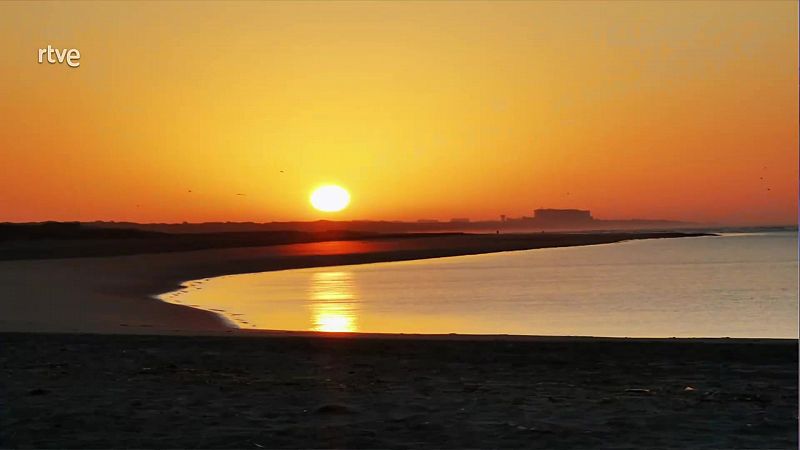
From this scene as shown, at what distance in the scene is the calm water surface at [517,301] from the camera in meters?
27.3

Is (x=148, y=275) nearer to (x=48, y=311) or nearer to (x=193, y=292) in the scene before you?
(x=193, y=292)

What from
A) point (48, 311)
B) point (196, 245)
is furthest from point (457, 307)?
point (196, 245)

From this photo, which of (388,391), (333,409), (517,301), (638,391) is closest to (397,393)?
(388,391)

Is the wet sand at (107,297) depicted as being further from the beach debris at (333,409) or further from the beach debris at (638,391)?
the beach debris at (638,391)

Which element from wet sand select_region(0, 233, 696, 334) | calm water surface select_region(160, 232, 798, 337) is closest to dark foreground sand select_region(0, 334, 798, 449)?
wet sand select_region(0, 233, 696, 334)

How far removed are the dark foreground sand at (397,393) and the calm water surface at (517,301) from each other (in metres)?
8.27

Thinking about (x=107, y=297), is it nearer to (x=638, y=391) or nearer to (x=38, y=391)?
(x=38, y=391)

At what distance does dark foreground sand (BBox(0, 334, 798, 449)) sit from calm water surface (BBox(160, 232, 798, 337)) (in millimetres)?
8272

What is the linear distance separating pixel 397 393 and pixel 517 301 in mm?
24016

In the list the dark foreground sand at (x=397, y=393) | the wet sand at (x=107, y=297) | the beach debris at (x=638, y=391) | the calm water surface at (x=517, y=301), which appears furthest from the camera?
the calm water surface at (x=517, y=301)

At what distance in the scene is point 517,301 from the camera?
3659cm

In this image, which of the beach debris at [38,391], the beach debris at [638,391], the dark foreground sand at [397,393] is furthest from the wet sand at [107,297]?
the beach debris at [638,391]

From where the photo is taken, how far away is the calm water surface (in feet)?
89.5

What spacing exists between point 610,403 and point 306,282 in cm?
3833
